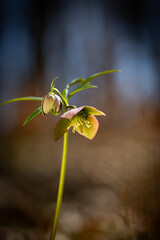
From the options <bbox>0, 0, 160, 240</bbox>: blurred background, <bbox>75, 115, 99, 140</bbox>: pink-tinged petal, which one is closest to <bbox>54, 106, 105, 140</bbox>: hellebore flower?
<bbox>75, 115, 99, 140</bbox>: pink-tinged petal

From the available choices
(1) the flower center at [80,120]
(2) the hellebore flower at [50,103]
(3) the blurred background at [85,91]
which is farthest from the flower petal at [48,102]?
(3) the blurred background at [85,91]

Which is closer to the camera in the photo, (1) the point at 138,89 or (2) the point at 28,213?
(2) the point at 28,213

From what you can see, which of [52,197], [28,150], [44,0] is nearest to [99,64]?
[44,0]

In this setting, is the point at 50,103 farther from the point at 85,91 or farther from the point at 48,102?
the point at 85,91

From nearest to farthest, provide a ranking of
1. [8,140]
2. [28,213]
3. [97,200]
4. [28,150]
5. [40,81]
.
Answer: [28,213] < [97,200] < [28,150] < [8,140] < [40,81]

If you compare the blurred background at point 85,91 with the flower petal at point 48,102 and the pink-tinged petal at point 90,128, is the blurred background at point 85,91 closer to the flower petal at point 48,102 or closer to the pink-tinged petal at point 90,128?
the pink-tinged petal at point 90,128

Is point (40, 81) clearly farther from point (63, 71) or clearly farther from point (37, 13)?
point (37, 13)
